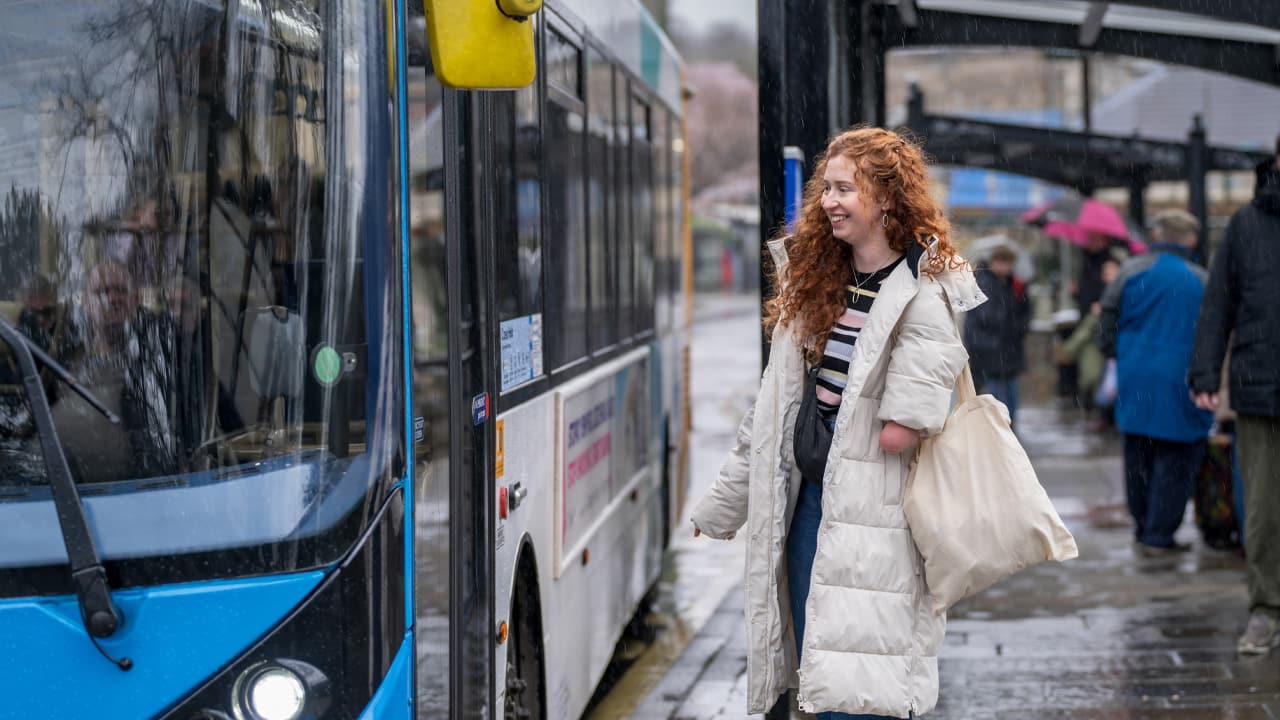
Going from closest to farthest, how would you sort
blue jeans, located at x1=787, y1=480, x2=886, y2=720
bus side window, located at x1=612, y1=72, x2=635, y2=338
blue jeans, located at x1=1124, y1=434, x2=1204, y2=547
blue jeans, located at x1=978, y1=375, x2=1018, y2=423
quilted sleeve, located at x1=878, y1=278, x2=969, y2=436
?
quilted sleeve, located at x1=878, y1=278, x2=969, y2=436
blue jeans, located at x1=787, y1=480, x2=886, y2=720
bus side window, located at x1=612, y1=72, x2=635, y2=338
blue jeans, located at x1=1124, y1=434, x2=1204, y2=547
blue jeans, located at x1=978, y1=375, x2=1018, y2=423

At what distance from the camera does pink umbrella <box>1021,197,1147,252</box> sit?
13641mm

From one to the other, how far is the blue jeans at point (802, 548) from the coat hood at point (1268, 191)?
10.9ft

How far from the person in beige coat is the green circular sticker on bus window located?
4.07 feet

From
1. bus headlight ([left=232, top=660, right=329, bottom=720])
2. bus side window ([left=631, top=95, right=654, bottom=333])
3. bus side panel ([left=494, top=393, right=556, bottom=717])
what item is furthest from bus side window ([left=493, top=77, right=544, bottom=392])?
bus side window ([left=631, top=95, right=654, bottom=333])

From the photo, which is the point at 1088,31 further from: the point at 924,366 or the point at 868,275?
the point at 924,366

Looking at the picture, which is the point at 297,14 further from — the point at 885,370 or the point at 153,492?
the point at 885,370

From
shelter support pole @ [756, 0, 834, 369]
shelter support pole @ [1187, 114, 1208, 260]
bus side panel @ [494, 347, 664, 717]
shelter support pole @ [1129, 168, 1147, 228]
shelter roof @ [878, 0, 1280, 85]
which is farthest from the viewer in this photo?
shelter support pole @ [1129, 168, 1147, 228]

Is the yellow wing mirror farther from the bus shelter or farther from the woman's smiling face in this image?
the bus shelter

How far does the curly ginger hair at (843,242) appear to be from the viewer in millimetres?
3873

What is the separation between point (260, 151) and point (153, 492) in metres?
0.73

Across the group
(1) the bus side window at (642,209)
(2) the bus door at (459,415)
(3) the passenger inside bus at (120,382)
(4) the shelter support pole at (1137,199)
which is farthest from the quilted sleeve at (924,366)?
(4) the shelter support pole at (1137,199)

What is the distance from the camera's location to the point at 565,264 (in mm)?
5453

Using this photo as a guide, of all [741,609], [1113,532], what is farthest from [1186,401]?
[741,609]

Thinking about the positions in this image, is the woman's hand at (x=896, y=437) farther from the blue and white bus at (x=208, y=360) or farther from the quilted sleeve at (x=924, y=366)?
the blue and white bus at (x=208, y=360)
